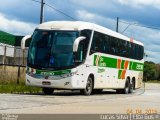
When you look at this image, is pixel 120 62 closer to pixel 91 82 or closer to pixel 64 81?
pixel 91 82

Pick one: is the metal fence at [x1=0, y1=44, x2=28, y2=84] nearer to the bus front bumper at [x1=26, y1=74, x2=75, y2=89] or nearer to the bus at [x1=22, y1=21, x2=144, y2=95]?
the bus at [x1=22, y1=21, x2=144, y2=95]

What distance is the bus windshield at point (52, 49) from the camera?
24.3 meters

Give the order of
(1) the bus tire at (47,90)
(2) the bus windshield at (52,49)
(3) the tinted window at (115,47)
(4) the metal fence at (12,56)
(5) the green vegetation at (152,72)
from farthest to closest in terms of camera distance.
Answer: (5) the green vegetation at (152,72)
(4) the metal fence at (12,56)
(3) the tinted window at (115,47)
(1) the bus tire at (47,90)
(2) the bus windshield at (52,49)

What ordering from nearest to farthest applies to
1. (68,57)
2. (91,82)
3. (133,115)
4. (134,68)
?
1. (133,115)
2. (68,57)
3. (91,82)
4. (134,68)

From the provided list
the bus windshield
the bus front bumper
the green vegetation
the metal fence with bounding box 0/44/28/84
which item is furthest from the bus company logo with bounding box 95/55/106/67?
the green vegetation

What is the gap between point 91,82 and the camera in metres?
26.9

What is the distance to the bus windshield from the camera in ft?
79.7

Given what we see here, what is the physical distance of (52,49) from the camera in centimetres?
2436

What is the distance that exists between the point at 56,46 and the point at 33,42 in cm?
122

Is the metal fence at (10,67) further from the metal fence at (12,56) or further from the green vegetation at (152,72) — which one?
the green vegetation at (152,72)

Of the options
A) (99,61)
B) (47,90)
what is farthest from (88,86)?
(47,90)

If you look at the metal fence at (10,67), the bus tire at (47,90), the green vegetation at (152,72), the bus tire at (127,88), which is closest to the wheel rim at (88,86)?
the bus tire at (47,90)

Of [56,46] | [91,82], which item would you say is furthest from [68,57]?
[91,82]

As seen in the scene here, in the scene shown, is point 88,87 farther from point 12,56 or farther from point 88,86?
point 12,56
